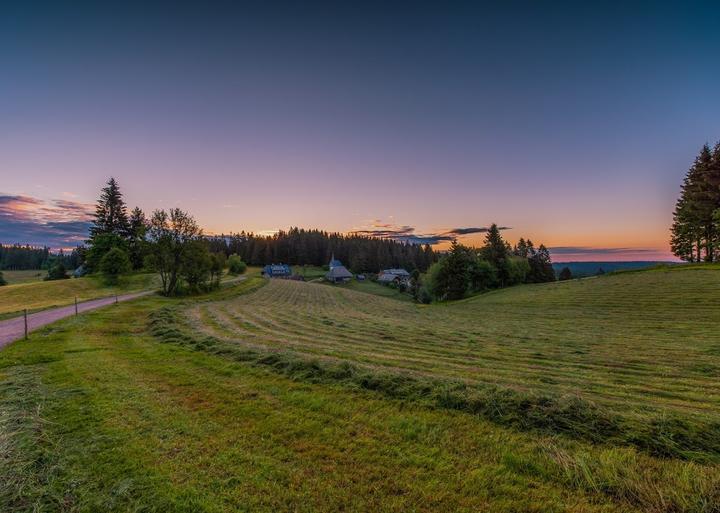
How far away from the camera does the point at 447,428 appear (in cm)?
479

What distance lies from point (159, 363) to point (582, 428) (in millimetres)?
9685

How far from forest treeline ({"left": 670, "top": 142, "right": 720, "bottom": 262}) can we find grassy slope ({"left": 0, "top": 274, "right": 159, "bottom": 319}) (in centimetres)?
6870

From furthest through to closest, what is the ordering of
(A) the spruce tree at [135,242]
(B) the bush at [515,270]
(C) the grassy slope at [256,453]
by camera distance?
(B) the bush at [515,270] < (A) the spruce tree at [135,242] < (C) the grassy slope at [256,453]

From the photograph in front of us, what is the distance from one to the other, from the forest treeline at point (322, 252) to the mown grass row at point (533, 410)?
348 ft

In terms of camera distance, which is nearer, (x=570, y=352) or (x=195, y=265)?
(x=570, y=352)

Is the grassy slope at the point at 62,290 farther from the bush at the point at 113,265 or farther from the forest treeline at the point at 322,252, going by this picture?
the forest treeline at the point at 322,252

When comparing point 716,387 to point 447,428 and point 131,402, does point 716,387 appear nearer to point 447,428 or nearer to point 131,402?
point 447,428

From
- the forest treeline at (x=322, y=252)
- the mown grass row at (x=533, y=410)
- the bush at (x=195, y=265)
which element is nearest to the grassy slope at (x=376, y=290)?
the forest treeline at (x=322, y=252)

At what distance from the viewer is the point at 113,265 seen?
40.4 metres

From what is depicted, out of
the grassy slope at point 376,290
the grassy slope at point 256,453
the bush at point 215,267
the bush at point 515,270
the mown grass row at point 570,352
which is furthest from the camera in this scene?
the grassy slope at point 376,290

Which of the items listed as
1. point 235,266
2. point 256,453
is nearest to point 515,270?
point 235,266

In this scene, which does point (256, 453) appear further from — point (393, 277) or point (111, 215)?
point (393, 277)

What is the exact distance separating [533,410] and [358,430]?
2810 mm

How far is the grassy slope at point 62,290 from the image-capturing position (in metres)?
29.3
